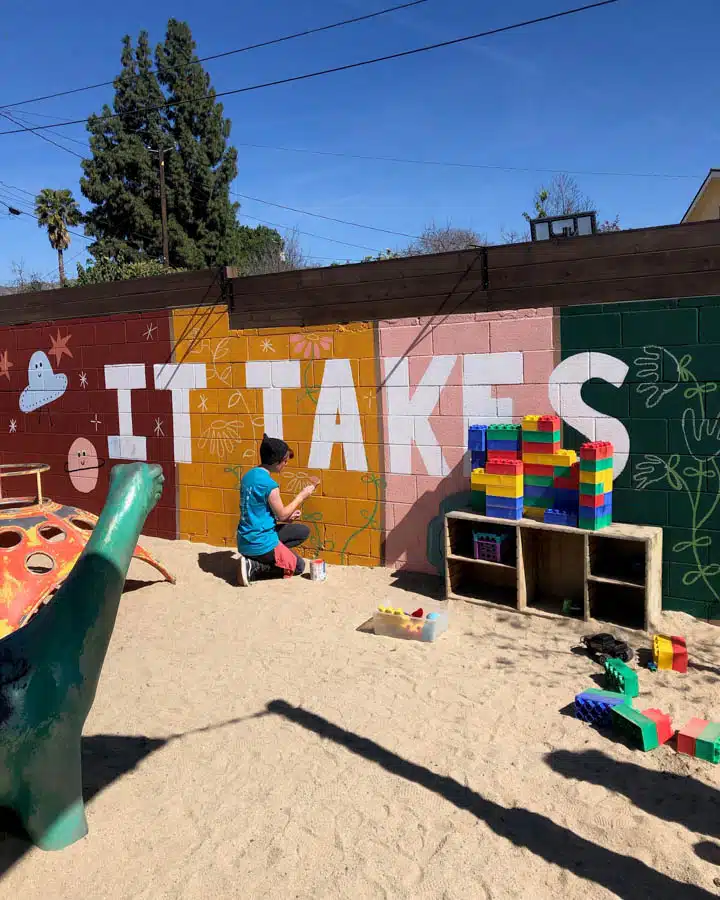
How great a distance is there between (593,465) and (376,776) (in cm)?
268

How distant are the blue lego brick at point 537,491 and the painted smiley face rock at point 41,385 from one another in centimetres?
625

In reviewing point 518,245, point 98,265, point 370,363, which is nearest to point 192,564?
point 370,363

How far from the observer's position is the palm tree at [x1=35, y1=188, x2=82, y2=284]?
32.1 meters

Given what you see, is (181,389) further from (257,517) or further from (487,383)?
(487,383)

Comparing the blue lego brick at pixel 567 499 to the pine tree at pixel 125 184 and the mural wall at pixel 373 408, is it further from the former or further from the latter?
the pine tree at pixel 125 184

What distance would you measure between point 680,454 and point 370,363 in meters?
2.81

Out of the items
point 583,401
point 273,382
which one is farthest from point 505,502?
point 273,382

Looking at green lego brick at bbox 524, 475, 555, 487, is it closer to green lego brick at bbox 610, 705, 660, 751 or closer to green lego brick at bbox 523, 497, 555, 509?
green lego brick at bbox 523, 497, 555, 509

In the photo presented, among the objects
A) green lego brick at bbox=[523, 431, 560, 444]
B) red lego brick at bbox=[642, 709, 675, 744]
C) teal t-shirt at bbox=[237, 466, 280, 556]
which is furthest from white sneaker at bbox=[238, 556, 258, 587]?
red lego brick at bbox=[642, 709, 675, 744]

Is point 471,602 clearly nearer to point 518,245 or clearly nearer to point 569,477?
point 569,477

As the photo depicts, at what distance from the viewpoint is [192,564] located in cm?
706

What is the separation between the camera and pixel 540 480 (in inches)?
209

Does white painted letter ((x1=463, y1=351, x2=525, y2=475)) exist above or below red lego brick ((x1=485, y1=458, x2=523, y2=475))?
above

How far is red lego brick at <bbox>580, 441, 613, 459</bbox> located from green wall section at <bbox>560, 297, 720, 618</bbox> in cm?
30
